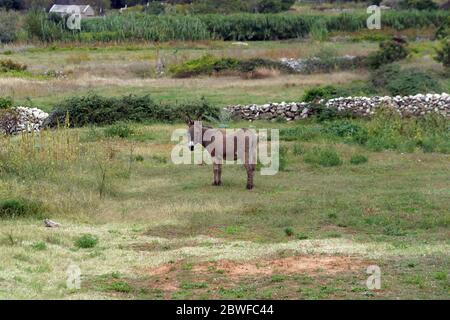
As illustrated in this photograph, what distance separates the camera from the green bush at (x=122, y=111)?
103 ft

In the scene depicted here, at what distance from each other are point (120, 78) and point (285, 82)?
8198 mm

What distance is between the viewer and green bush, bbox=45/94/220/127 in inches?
1236

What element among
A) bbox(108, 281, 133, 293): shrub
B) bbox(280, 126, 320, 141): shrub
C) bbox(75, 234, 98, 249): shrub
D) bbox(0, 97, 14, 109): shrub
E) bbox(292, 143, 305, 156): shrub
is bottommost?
bbox(280, 126, 320, 141): shrub

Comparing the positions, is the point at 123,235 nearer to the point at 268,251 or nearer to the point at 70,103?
the point at 268,251

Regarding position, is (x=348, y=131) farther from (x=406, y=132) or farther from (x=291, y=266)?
(x=291, y=266)

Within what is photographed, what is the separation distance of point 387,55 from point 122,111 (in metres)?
19.9

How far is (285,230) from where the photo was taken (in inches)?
685

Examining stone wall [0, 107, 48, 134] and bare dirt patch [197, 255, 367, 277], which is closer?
bare dirt patch [197, 255, 367, 277]

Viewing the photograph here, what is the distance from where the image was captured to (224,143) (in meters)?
21.6

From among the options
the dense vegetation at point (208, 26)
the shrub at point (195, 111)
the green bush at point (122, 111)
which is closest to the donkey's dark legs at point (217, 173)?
the green bush at point (122, 111)

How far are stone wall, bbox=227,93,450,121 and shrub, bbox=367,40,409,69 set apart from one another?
15.2 metres

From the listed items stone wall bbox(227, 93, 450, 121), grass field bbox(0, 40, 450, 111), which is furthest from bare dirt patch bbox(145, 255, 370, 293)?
grass field bbox(0, 40, 450, 111)

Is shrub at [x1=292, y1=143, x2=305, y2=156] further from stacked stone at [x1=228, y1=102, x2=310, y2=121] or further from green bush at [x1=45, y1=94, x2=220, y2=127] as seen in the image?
stacked stone at [x1=228, y1=102, x2=310, y2=121]

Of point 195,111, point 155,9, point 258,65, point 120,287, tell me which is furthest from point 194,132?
point 155,9
